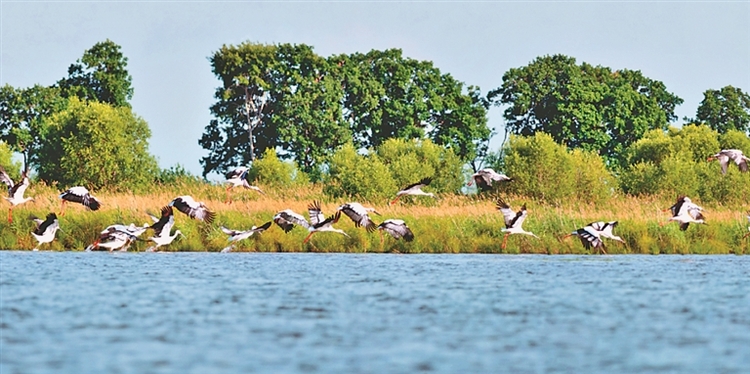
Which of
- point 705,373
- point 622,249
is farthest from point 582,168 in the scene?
point 705,373

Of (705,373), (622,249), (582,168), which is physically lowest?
(705,373)

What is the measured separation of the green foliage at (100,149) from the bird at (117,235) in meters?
22.9

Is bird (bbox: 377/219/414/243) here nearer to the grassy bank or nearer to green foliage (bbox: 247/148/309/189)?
the grassy bank

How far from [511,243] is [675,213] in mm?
3629

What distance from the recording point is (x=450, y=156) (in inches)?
2270

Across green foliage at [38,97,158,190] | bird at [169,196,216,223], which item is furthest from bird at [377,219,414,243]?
green foliage at [38,97,158,190]

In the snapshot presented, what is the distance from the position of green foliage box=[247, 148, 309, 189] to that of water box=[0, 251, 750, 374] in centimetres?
3551

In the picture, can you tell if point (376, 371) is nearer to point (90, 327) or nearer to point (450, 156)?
point (90, 327)

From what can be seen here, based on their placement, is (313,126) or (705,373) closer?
(705,373)

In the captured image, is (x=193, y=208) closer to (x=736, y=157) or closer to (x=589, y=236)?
(x=589, y=236)

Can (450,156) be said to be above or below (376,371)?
above

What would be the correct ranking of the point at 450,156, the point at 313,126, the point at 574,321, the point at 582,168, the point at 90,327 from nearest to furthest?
the point at 90,327 < the point at 574,321 < the point at 582,168 < the point at 450,156 < the point at 313,126

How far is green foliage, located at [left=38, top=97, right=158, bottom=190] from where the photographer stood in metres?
52.5

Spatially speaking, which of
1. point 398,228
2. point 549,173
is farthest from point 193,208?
point 549,173
